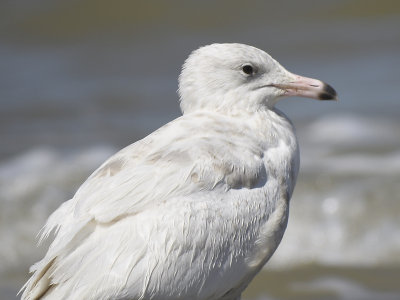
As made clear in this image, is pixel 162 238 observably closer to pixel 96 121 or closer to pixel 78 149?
pixel 78 149

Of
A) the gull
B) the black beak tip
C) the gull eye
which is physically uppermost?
the gull eye

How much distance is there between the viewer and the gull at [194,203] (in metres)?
4.76

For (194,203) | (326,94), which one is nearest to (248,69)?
(326,94)

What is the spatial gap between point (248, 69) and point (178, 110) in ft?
21.5

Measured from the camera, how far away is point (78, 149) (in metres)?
11.3

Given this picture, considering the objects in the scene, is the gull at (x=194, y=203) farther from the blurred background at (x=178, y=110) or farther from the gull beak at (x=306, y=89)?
the blurred background at (x=178, y=110)

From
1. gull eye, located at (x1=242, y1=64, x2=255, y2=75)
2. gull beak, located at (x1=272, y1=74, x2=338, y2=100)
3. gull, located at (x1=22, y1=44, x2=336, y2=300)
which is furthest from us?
gull beak, located at (x1=272, y1=74, x2=338, y2=100)

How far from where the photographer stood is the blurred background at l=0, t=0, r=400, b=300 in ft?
28.4

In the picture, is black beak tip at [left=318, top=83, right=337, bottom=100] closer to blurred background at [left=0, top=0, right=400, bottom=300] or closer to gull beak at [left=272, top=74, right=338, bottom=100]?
gull beak at [left=272, top=74, right=338, bottom=100]

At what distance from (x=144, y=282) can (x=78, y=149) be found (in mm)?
6699

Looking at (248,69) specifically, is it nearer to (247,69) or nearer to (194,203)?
(247,69)

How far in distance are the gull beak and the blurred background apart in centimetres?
246

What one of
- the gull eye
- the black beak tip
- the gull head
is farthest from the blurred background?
the gull eye

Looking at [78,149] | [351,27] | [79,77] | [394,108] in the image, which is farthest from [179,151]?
[351,27]
